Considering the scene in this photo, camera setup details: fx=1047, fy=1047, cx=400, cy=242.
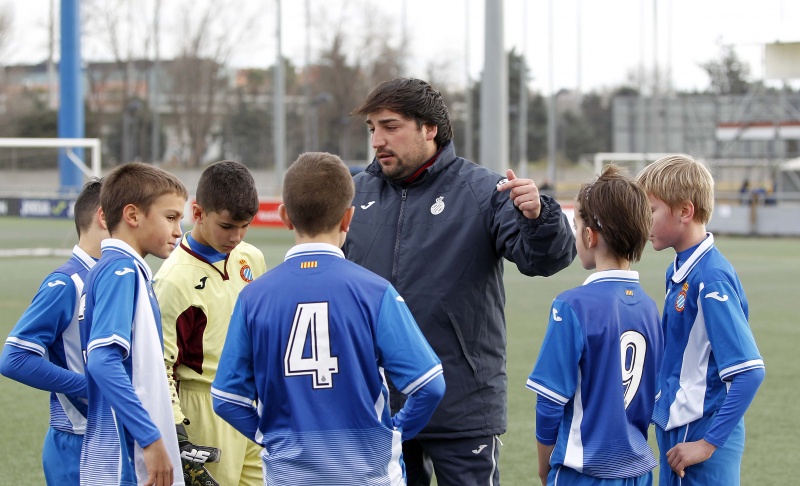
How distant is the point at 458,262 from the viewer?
388cm

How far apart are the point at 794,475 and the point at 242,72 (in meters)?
61.6

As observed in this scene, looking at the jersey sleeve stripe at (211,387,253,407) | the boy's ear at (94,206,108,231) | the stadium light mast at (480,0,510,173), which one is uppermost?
the stadium light mast at (480,0,510,173)

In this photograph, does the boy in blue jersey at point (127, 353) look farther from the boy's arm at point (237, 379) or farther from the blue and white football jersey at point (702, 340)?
the blue and white football jersey at point (702, 340)

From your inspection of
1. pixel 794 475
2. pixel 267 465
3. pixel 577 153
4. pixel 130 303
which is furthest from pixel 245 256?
pixel 577 153

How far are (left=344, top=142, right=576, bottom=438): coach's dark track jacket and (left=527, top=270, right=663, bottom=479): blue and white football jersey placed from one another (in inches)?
16.7

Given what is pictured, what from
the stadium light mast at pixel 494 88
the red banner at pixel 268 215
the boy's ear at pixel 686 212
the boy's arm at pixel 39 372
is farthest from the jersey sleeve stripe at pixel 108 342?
the red banner at pixel 268 215

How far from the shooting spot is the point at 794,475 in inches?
235

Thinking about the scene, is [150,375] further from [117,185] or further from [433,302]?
[433,302]

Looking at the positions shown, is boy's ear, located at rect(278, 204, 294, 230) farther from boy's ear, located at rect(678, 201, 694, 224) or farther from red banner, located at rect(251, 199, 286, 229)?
red banner, located at rect(251, 199, 286, 229)

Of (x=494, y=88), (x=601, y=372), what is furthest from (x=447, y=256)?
(x=494, y=88)

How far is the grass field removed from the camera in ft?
20.3

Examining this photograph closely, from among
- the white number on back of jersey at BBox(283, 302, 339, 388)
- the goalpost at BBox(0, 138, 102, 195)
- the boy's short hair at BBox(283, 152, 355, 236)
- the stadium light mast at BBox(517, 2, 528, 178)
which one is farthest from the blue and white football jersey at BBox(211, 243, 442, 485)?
the stadium light mast at BBox(517, 2, 528, 178)

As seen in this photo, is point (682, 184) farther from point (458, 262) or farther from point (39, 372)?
point (39, 372)

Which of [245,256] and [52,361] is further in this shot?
[245,256]
